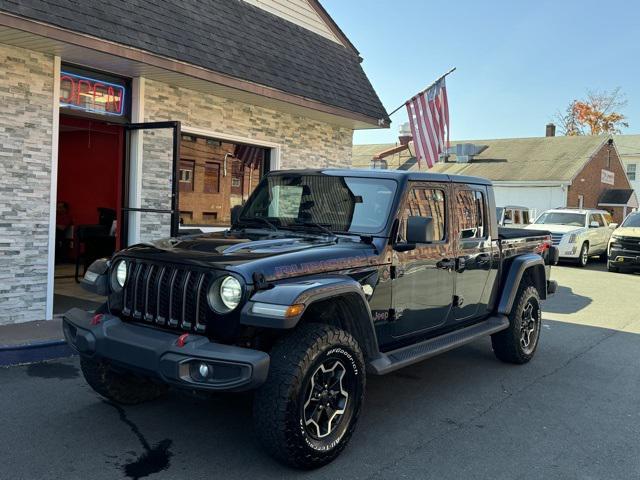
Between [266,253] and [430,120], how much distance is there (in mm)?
9425

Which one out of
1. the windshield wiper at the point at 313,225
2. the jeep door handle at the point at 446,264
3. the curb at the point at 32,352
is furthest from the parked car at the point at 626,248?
the curb at the point at 32,352

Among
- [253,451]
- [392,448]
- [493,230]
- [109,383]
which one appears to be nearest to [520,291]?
[493,230]

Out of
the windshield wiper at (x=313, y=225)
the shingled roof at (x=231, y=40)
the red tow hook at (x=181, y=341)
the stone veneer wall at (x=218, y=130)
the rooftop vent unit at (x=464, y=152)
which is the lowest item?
the red tow hook at (x=181, y=341)

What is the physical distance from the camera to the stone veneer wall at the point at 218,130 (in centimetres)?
848

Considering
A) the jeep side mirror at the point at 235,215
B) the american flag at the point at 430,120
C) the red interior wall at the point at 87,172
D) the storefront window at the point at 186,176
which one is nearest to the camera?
the jeep side mirror at the point at 235,215

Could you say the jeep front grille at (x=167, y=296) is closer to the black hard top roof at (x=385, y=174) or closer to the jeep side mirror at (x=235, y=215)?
the jeep side mirror at (x=235, y=215)

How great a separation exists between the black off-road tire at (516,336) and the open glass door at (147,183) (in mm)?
4356

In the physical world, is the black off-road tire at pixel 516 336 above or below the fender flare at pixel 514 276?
below

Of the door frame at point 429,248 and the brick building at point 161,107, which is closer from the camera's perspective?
the door frame at point 429,248

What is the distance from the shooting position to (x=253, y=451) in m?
3.97

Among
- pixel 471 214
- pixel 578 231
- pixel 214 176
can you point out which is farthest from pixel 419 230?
pixel 578 231

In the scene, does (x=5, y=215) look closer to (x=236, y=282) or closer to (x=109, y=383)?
(x=109, y=383)

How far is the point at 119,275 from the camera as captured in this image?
14.0 feet

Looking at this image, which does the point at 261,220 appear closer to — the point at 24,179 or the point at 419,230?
the point at 419,230
